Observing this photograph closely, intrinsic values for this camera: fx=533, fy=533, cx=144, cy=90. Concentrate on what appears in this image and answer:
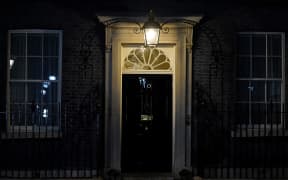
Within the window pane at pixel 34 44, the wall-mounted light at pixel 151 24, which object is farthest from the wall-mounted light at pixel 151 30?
the window pane at pixel 34 44

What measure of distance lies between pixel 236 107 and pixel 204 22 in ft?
7.67

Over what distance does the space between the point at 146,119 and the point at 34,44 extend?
136 inches

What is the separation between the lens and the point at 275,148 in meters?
13.6

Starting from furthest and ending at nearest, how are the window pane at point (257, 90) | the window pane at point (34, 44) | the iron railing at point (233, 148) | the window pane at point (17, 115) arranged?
the window pane at point (257, 90), the window pane at point (34, 44), the window pane at point (17, 115), the iron railing at point (233, 148)

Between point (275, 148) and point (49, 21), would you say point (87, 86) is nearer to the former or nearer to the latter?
point (49, 21)

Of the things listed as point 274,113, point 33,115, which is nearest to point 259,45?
point 274,113

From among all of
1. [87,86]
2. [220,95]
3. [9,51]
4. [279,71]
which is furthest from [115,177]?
[279,71]

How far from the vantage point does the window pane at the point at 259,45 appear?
45.8 feet

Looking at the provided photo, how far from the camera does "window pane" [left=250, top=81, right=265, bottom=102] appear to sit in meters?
13.9

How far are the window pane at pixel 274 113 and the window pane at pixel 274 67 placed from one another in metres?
0.76

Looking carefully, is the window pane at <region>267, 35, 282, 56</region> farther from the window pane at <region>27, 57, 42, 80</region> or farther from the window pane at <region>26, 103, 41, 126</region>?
the window pane at <region>26, 103, 41, 126</region>

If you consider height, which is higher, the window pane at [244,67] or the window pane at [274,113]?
the window pane at [244,67]

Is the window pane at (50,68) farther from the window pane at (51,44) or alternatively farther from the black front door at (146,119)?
the black front door at (146,119)

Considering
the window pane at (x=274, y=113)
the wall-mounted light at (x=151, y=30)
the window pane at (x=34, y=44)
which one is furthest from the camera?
the window pane at (x=274, y=113)
